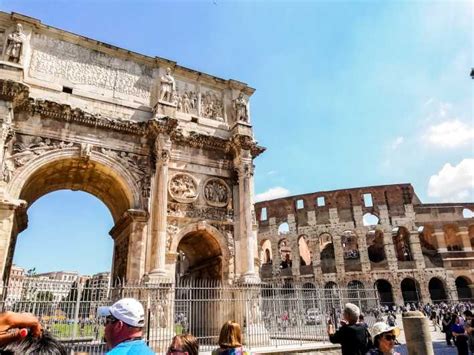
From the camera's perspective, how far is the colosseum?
32438 millimetres

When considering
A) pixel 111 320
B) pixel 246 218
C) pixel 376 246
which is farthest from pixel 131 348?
pixel 376 246

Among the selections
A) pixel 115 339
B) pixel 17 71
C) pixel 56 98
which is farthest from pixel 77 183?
pixel 115 339

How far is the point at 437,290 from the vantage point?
33125mm

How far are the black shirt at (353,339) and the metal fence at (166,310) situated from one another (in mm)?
6088

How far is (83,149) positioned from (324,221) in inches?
1100

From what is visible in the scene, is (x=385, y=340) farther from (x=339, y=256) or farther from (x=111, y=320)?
(x=339, y=256)

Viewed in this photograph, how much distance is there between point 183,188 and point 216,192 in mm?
1391

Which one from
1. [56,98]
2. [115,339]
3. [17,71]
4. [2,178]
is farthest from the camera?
[56,98]

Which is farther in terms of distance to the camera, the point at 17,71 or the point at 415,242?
the point at 415,242

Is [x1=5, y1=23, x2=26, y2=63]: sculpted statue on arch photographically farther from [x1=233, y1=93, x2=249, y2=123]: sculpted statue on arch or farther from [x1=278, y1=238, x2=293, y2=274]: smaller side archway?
[x1=278, y1=238, x2=293, y2=274]: smaller side archway

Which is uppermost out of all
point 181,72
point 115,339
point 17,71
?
point 181,72

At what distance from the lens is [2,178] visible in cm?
1014

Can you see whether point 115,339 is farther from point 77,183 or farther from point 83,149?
point 77,183

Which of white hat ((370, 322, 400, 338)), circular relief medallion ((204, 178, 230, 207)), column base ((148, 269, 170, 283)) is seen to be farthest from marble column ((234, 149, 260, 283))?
white hat ((370, 322, 400, 338))
